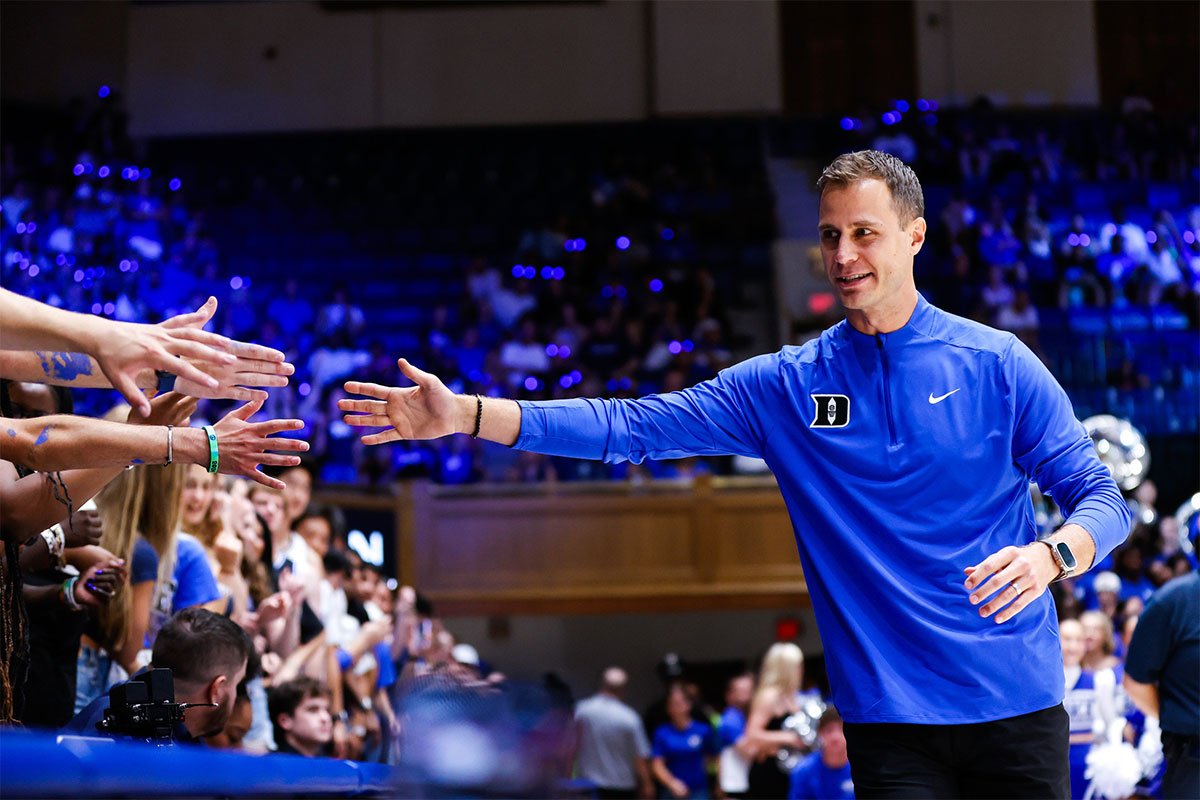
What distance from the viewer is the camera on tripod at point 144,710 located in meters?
2.19

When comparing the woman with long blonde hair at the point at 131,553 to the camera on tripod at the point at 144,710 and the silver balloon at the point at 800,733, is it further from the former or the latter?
the silver balloon at the point at 800,733

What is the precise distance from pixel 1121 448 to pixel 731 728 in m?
4.66

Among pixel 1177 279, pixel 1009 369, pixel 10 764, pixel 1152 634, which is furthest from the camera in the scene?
pixel 1177 279

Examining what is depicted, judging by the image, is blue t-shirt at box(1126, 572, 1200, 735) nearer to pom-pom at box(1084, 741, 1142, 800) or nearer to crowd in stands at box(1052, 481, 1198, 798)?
crowd in stands at box(1052, 481, 1198, 798)

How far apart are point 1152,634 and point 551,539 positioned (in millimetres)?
7533

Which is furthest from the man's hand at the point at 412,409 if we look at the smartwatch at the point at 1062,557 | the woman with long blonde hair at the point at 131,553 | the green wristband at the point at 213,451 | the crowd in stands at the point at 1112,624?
the crowd in stands at the point at 1112,624

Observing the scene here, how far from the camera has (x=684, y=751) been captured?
7934 mm

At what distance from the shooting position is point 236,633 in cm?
285

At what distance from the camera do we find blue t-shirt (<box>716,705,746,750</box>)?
7738 mm

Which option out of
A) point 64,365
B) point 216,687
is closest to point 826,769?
point 216,687

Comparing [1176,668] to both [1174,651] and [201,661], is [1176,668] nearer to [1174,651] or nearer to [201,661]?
[1174,651]

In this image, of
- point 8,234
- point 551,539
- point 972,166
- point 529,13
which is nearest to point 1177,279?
point 972,166

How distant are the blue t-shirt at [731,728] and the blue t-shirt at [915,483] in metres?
5.63

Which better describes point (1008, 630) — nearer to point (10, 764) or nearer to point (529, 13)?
point (10, 764)
